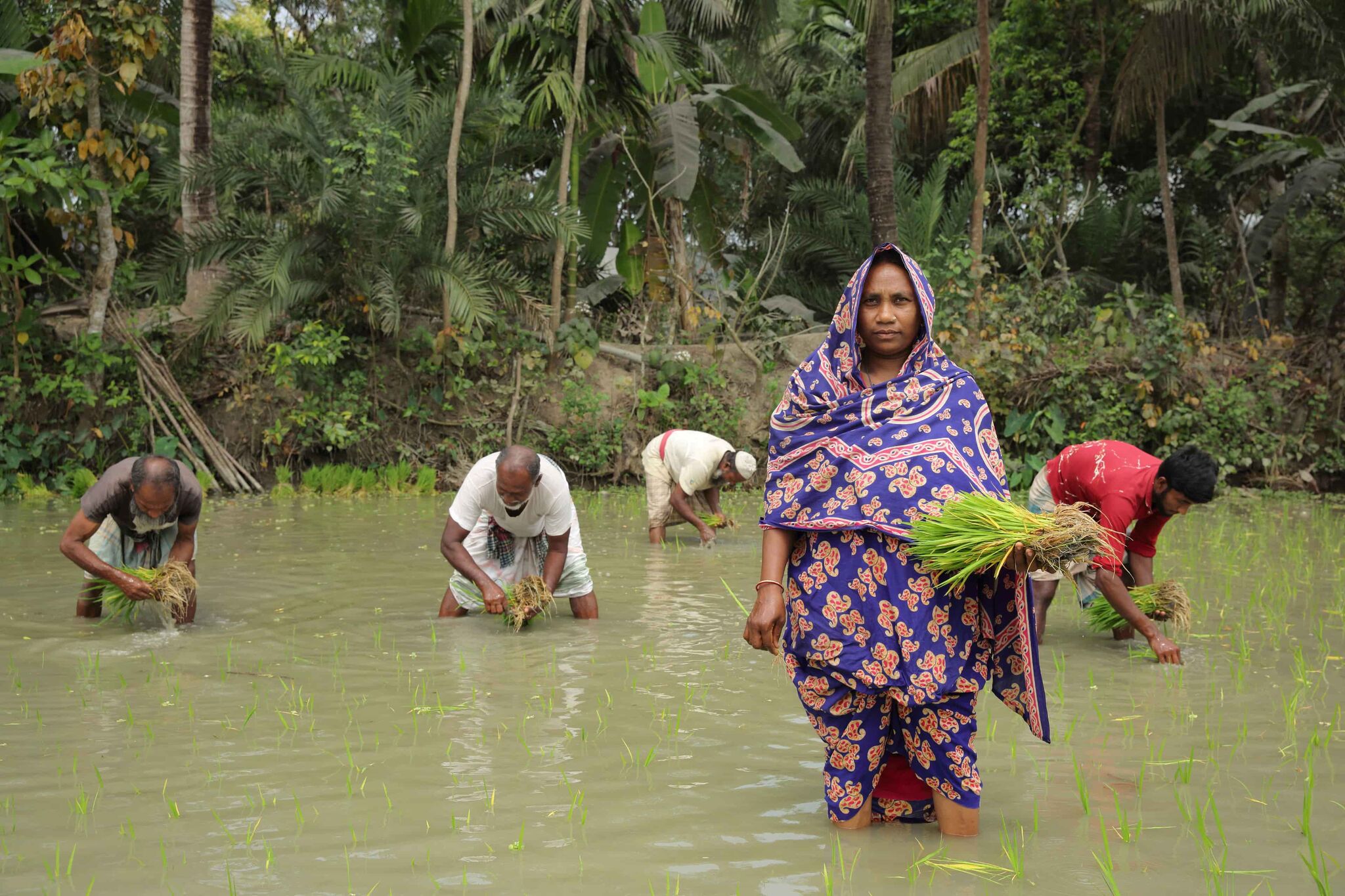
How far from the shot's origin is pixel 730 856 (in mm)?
3529

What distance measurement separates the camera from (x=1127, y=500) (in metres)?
5.79

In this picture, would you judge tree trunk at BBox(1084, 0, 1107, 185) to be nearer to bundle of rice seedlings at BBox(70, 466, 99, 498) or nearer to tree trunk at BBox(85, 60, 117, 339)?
tree trunk at BBox(85, 60, 117, 339)

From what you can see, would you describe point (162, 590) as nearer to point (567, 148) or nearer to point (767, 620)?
point (767, 620)

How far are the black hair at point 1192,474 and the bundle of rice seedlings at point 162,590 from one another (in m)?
5.05

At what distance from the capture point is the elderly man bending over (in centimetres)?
624

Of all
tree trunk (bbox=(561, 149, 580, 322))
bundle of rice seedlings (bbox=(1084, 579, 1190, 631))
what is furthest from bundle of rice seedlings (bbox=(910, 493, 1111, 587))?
tree trunk (bbox=(561, 149, 580, 322))

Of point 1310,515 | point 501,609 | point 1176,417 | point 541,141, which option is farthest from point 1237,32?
point 501,609

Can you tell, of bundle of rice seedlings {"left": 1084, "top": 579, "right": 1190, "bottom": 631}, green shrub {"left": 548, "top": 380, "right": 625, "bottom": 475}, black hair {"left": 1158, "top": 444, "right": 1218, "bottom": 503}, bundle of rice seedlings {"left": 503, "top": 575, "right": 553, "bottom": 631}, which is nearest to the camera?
black hair {"left": 1158, "top": 444, "right": 1218, "bottom": 503}

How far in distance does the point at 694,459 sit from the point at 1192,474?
4804 millimetres

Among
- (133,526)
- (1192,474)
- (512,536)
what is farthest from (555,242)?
(1192,474)

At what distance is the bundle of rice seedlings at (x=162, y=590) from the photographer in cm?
630

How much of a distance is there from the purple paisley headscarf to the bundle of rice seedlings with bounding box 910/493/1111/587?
79 mm

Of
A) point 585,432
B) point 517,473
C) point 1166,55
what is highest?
point 1166,55

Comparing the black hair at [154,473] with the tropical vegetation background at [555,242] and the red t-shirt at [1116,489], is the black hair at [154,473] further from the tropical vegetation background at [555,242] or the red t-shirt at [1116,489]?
the tropical vegetation background at [555,242]
